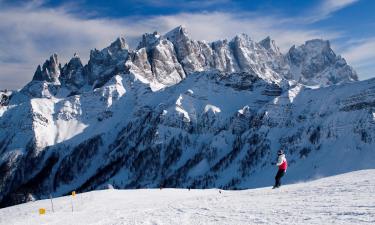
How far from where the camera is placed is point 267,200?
30109 millimetres

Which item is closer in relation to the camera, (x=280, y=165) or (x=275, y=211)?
(x=275, y=211)

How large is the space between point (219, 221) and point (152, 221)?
12.4ft

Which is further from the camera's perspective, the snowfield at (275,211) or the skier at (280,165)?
the skier at (280,165)

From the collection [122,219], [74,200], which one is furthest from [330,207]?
[74,200]

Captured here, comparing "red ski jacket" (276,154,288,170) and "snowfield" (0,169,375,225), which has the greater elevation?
"red ski jacket" (276,154,288,170)

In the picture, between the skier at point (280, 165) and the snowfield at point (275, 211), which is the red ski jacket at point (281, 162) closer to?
the skier at point (280, 165)

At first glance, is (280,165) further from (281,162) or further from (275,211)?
(275,211)

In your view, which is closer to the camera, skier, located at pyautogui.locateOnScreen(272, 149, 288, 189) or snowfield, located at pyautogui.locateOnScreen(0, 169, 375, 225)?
snowfield, located at pyautogui.locateOnScreen(0, 169, 375, 225)

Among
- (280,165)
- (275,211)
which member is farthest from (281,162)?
(275,211)

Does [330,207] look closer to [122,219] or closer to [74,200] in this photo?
[122,219]

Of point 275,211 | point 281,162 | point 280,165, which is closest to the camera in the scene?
point 275,211

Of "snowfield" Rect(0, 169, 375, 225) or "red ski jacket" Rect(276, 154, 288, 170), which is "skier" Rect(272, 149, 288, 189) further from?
"snowfield" Rect(0, 169, 375, 225)

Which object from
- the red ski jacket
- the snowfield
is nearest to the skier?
the red ski jacket

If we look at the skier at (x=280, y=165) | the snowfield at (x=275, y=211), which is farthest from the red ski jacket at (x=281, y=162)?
the snowfield at (x=275, y=211)
